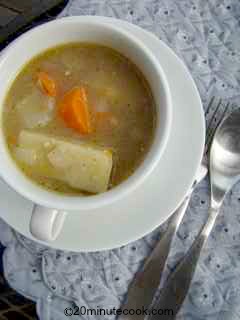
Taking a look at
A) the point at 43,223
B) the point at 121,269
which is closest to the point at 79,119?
the point at 43,223

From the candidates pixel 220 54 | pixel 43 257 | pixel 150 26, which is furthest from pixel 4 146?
pixel 220 54

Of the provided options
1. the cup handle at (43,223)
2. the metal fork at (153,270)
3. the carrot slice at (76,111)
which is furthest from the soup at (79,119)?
the metal fork at (153,270)

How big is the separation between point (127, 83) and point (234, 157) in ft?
1.21

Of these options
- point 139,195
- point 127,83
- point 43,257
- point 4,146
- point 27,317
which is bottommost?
point 27,317

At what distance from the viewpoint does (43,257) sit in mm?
1330

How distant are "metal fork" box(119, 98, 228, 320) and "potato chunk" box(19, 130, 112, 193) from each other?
24 centimetres

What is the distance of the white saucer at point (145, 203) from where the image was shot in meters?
1.27

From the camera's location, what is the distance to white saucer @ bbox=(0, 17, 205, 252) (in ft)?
4.16

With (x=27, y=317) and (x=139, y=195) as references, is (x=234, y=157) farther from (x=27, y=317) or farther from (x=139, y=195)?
(x=27, y=317)

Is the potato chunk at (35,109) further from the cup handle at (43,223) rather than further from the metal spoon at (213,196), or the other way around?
the metal spoon at (213,196)

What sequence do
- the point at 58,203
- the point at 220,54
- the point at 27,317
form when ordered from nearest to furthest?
the point at 58,203 → the point at 27,317 → the point at 220,54

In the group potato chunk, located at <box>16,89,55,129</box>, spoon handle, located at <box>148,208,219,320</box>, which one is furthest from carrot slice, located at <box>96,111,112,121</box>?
spoon handle, located at <box>148,208,219,320</box>

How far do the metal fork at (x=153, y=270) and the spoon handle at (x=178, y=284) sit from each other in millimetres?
29

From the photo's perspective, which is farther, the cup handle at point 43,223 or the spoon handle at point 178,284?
the spoon handle at point 178,284
